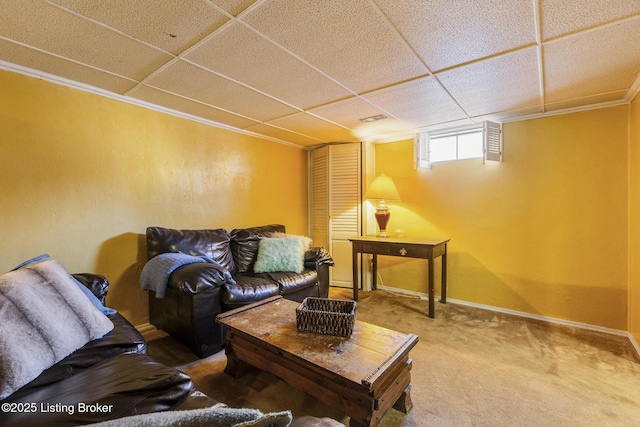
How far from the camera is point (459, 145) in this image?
330 cm

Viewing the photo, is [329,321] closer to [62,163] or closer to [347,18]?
[347,18]

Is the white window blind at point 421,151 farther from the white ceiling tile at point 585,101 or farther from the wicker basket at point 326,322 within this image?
the wicker basket at point 326,322

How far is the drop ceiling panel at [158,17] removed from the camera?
1325 millimetres

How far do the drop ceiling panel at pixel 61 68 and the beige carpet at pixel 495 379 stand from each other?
2068 mm

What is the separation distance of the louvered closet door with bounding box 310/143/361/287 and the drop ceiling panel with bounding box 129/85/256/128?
133 cm

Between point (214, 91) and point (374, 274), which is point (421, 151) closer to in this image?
point (374, 274)

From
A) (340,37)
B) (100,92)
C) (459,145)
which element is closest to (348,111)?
(340,37)

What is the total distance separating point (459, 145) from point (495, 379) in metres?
2.44

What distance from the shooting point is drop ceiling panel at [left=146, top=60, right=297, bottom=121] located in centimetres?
199

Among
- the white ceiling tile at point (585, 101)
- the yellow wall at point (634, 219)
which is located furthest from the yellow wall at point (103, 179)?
the yellow wall at point (634, 219)

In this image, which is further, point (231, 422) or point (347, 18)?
point (347, 18)

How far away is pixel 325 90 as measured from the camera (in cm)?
226

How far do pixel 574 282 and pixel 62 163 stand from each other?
448cm

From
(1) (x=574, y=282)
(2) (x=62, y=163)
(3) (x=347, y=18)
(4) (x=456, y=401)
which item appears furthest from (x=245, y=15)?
(1) (x=574, y=282)
